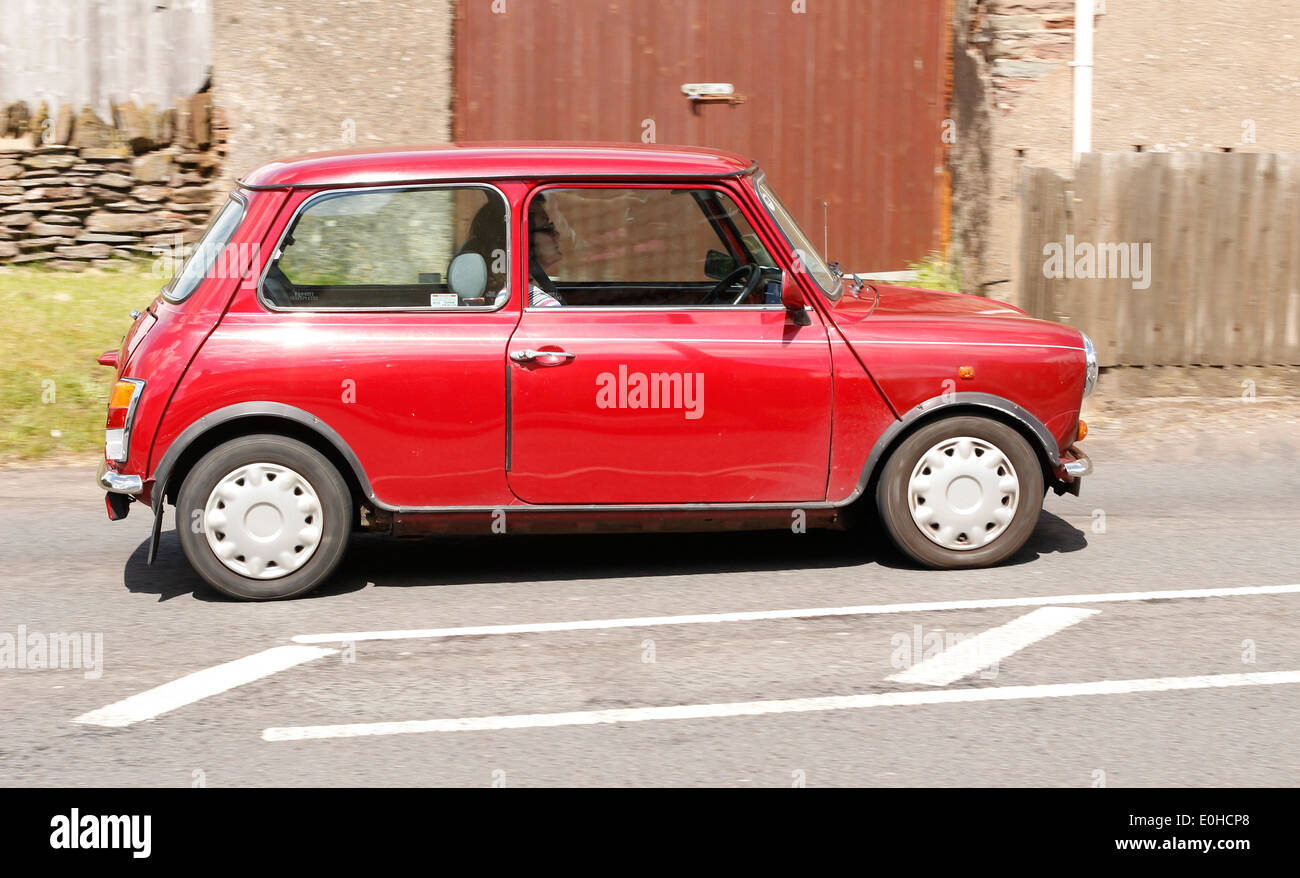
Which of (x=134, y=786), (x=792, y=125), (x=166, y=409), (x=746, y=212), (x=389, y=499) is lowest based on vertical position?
(x=134, y=786)

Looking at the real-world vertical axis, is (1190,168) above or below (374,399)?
above

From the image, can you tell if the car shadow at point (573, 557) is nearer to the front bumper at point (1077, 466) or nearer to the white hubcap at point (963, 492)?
the white hubcap at point (963, 492)

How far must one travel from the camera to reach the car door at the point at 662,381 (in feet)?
19.6

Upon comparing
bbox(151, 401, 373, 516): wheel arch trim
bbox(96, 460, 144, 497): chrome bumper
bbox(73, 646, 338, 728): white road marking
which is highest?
bbox(151, 401, 373, 516): wheel arch trim

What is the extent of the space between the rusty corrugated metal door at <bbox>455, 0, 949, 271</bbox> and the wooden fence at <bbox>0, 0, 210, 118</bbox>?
2286mm

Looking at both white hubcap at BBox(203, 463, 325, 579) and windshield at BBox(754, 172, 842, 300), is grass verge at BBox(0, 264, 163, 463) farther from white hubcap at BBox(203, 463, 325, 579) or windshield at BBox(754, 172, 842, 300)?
windshield at BBox(754, 172, 842, 300)

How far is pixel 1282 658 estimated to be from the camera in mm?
5324

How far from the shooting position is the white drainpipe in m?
10.9

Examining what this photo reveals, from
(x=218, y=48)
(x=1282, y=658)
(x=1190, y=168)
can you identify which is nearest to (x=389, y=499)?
(x=1282, y=658)

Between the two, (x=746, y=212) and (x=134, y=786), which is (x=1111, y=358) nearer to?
(x=746, y=212)

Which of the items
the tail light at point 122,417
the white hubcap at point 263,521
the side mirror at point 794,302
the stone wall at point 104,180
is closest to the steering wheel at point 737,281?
the side mirror at point 794,302

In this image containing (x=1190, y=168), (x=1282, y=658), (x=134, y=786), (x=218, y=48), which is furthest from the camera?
(x=218, y=48)

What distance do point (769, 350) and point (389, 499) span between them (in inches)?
65.1

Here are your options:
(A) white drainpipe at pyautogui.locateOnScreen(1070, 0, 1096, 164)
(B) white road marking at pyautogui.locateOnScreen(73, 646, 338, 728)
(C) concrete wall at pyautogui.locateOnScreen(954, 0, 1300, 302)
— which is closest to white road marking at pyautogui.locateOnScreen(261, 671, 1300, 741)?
(B) white road marking at pyautogui.locateOnScreen(73, 646, 338, 728)
